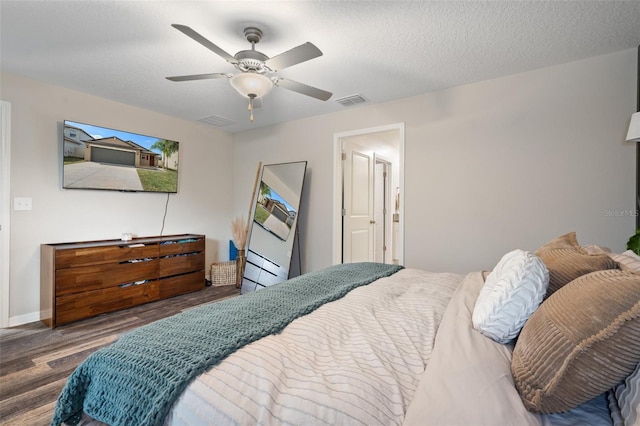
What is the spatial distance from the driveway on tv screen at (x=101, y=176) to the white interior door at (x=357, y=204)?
2.67 meters

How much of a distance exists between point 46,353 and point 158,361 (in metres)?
2.24

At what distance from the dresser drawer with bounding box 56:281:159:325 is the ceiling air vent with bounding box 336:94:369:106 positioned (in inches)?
120

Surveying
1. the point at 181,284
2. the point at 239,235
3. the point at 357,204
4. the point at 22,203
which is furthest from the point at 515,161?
the point at 22,203

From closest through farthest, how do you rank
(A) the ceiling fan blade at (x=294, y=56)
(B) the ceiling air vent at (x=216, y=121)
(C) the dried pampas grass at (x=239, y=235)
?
(A) the ceiling fan blade at (x=294, y=56), (B) the ceiling air vent at (x=216, y=121), (C) the dried pampas grass at (x=239, y=235)

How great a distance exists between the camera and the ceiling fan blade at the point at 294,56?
176 cm

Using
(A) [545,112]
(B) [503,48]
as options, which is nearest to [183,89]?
(B) [503,48]

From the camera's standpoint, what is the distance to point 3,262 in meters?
2.86

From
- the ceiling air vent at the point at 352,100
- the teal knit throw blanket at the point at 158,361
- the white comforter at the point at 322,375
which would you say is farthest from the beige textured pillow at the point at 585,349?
the ceiling air vent at the point at 352,100

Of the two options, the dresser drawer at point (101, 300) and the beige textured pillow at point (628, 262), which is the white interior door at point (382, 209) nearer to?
the dresser drawer at point (101, 300)

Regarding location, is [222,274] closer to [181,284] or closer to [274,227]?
[181,284]

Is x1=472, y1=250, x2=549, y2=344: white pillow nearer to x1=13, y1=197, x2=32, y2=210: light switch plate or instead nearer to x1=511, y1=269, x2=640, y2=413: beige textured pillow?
x1=511, y1=269, x2=640, y2=413: beige textured pillow

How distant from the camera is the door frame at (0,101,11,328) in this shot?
283 centimetres

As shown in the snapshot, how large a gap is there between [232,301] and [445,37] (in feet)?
7.48

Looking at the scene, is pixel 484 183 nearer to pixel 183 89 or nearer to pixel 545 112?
pixel 545 112
